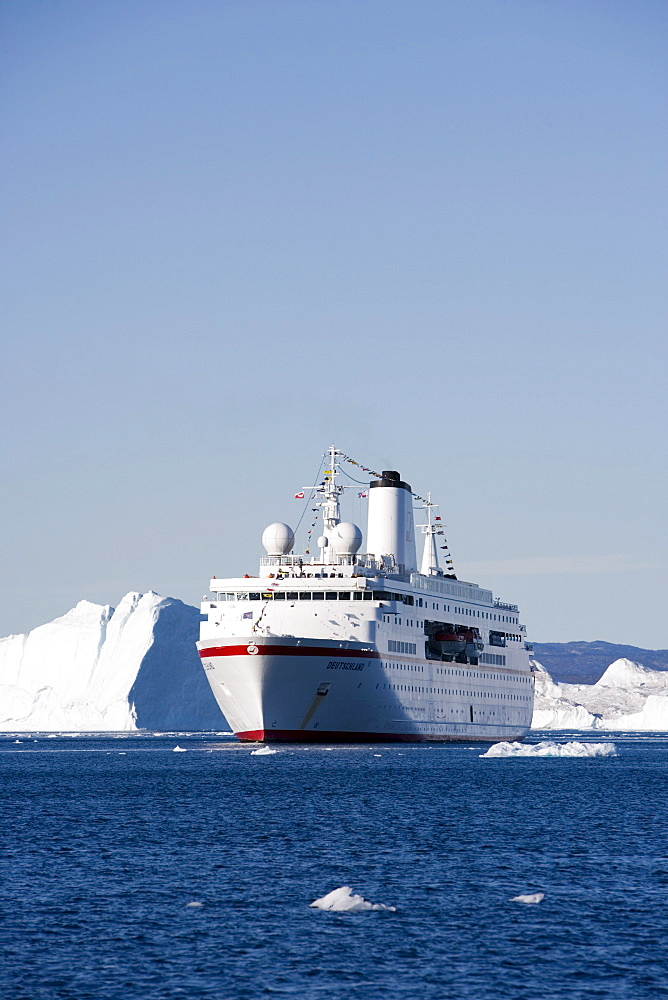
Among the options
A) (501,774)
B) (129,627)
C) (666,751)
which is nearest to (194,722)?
(129,627)

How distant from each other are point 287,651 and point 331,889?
47.5m

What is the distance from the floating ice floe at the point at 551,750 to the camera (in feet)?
241

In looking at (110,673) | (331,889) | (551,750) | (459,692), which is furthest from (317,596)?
(110,673)

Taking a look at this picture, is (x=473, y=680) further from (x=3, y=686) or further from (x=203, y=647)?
(x=3, y=686)

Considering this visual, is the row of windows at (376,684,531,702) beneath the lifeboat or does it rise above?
beneath

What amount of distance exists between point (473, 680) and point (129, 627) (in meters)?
67.5

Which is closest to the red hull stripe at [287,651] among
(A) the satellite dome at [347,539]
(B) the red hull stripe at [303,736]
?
(B) the red hull stripe at [303,736]

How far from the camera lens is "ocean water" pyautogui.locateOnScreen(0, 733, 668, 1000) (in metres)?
21.4

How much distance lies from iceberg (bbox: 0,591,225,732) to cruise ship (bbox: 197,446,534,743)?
2361 inches

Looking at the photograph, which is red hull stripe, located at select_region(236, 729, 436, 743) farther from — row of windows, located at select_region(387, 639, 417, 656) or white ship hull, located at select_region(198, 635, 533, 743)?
row of windows, located at select_region(387, 639, 417, 656)

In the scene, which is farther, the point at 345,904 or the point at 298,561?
the point at 298,561

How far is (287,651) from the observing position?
251ft

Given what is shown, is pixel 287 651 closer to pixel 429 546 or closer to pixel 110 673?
pixel 429 546

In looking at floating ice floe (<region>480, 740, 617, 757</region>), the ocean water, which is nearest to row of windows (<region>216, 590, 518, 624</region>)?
floating ice floe (<region>480, 740, 617, 757</region>)
